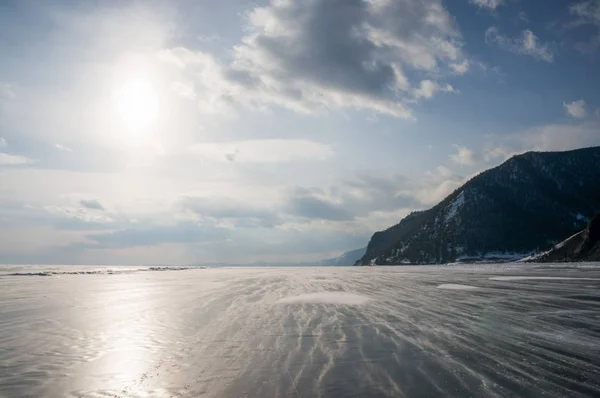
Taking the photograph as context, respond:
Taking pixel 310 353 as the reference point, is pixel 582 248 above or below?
above

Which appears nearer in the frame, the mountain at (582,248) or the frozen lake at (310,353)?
the frozen lake at (310,353)

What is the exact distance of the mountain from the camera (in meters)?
142

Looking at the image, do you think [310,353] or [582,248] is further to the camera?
[582,248]

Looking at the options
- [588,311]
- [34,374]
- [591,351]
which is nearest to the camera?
[34,374]

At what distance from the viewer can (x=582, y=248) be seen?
14750 cm

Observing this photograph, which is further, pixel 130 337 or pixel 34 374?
pixel 130 337

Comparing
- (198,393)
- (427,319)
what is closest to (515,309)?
(427,319)

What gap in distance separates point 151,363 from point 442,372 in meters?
7.72

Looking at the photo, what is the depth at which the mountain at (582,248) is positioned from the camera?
466 feet

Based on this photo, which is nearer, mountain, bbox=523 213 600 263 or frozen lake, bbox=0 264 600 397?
frozen lake, bbox=0 264 600 397

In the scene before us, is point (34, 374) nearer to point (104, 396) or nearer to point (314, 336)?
point (104, 396)

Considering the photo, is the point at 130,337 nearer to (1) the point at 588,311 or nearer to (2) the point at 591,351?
(2) the point at 591,351

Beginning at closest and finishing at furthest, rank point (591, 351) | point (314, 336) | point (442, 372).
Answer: point (442, 372) → point (591, 351) → point (314, 336)

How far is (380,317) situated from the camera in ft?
56.3
